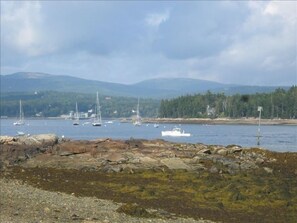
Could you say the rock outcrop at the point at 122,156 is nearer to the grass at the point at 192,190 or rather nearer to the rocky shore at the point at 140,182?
the rocky shore at the point at 140,182

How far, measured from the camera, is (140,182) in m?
33.4

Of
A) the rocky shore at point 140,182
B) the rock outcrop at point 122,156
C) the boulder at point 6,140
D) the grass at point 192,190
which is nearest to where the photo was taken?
the rocky shore at point 140,182

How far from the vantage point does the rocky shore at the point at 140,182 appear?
77.2ft

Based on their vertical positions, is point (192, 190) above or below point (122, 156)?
below

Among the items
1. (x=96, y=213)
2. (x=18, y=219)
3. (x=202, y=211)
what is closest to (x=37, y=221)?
(x=18, y=219)

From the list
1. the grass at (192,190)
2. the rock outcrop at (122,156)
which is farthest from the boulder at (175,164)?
the grass at (192,190)

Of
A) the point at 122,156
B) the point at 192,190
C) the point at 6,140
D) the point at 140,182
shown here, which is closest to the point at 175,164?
the point at 122,156

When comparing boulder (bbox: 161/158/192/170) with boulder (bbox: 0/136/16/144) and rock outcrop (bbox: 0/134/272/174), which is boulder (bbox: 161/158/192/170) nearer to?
rock outcrop (bbox: 0/134/272/174)

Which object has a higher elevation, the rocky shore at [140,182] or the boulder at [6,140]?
the boulder at [6,140]

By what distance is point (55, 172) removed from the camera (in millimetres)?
38000

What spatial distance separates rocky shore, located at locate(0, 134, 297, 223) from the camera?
77.2ft

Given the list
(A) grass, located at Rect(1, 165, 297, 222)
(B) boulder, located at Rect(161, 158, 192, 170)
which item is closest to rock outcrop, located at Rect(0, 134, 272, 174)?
(B) boulder, located at Rect(161, 158, 192, 170)

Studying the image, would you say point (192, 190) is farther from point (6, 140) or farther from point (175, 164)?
point (6, 140)

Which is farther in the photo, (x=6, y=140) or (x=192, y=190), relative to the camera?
(x=6, y=140)
